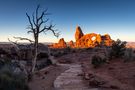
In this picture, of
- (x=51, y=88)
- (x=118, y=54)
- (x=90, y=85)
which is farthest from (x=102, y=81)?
(x=118, y=54)

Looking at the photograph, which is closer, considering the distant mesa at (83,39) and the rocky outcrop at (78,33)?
the distant mesa at (83,39)

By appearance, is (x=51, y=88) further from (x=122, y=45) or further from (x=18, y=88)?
(x=122, y=45)

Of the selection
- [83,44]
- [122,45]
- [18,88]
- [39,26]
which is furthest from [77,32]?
[18,88]

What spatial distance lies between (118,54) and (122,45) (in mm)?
1672

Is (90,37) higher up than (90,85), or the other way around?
(90,37)

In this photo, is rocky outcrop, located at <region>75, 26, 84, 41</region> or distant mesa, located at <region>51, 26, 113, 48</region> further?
rocky outcrop, located at <region>75, 26, 84, 41</region>

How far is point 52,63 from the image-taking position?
2797cm

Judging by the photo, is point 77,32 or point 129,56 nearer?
point 129,56

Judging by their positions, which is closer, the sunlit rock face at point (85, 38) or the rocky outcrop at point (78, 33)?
the sunlit rock face at point (85, 38)

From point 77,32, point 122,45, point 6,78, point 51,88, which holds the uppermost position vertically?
point 77,32

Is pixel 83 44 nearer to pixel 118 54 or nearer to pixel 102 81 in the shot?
pixel 118 54

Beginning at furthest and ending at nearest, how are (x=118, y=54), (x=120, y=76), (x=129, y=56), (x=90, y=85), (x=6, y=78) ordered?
(x=118, y=54) → (x=129, y=56) → (x=120, y=76) → (x=90, y=85) → (x=6, y=78)

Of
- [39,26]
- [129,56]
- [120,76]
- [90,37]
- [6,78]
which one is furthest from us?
[90,37]

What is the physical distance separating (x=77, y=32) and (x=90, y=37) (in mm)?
6760
